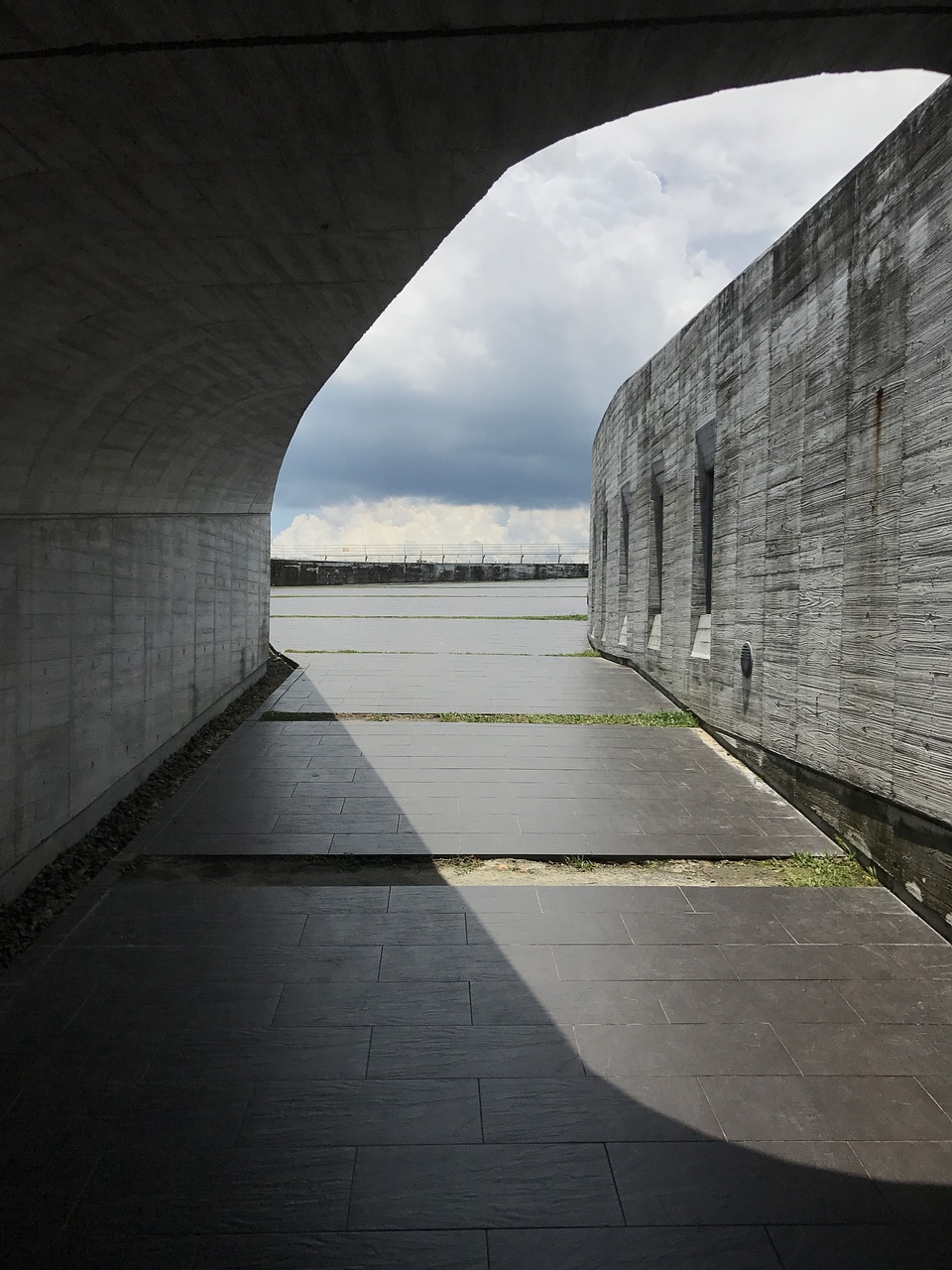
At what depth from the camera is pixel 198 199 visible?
3.88m

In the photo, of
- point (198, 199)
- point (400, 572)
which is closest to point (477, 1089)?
point (198, 199)

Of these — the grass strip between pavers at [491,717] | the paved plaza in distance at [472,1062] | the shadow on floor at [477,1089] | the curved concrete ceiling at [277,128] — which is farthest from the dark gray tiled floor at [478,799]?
the curved concrete ceiling at [277,128]

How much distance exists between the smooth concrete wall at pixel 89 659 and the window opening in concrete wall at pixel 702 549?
6.40 meters

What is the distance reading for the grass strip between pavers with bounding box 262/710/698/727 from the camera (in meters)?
11.1

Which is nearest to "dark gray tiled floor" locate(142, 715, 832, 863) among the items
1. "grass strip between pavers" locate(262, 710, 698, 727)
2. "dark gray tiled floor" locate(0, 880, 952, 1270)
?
"grass strip between pavers" locate(262, 710, 698, 727)

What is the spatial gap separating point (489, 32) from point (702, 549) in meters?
8.55

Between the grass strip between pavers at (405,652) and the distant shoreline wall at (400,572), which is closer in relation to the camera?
the grass strip between pavers at (405,652)

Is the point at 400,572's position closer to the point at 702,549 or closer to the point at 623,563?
the point at 623,563

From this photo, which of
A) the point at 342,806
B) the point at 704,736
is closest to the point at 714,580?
the point at 704,736

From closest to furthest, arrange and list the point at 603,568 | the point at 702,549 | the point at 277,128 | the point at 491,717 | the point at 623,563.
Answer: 1. the point at 277,128
2. the point at 702,549
3. the point at 491,717
4. the point at 623,563
5. the point at 603,568

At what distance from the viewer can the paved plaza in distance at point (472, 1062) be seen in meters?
2.86

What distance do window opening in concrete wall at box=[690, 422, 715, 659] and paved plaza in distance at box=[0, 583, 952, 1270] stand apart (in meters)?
4.18

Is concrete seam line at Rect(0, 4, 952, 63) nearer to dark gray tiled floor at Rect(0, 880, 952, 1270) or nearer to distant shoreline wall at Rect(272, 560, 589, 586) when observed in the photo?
A: dark gray tiled floor at Rect(0, 880, 952, 1270)

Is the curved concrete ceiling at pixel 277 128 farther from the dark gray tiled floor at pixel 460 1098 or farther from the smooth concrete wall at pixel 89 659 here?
the dark gray tiled floor at pixel 460 1098
